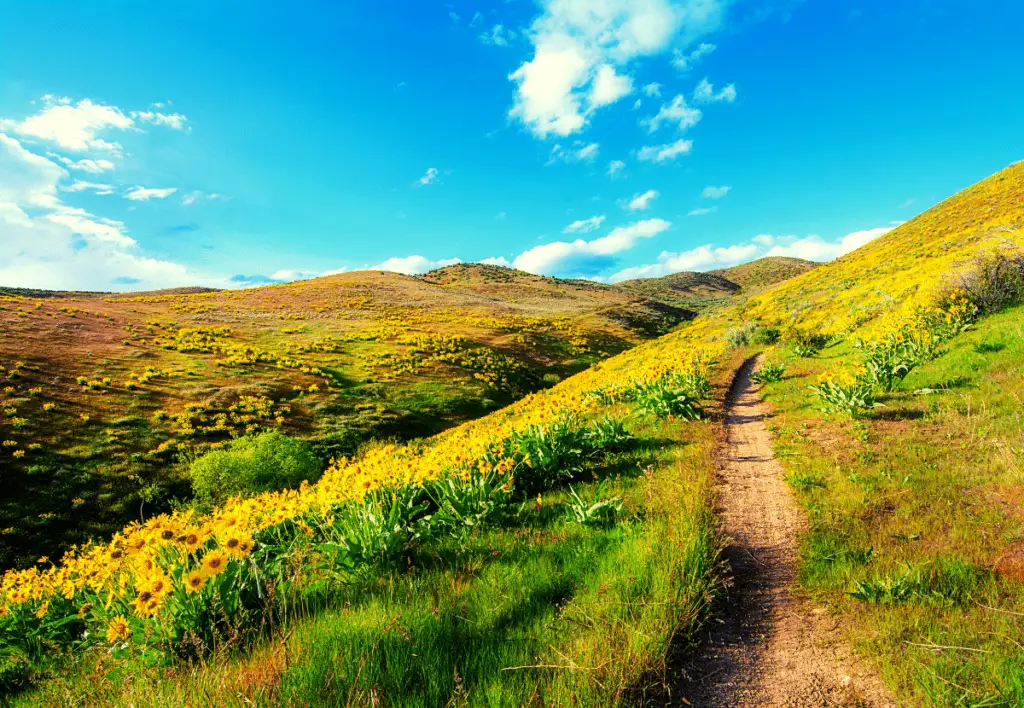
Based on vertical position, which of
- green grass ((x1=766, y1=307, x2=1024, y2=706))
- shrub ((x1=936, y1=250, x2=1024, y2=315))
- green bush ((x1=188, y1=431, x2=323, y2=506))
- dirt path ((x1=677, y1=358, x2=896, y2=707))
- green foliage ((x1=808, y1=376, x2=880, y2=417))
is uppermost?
shrub ((x1=936, y1=250, x2=1024, y2=315))

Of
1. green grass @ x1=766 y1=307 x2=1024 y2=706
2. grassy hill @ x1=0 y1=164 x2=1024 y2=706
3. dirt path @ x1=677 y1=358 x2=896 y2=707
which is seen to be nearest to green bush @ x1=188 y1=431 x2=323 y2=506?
grassy hill @ x1=0 y1=164 x2=1024 y2=706

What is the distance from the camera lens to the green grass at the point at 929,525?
2.85 metres

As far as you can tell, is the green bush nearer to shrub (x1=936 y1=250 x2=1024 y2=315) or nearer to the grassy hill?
the grassy hill

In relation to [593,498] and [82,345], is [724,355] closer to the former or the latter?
[593,498]

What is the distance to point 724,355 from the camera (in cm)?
2225

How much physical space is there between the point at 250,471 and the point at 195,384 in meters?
14.9

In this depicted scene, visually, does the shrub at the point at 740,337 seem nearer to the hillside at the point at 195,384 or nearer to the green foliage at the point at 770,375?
the green foliage at the point at 770,375

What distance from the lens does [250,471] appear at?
56.3 ft

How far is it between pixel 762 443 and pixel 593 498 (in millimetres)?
4811

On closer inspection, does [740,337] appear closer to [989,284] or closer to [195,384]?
[989,284]

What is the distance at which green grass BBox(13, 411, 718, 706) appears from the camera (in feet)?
8.46

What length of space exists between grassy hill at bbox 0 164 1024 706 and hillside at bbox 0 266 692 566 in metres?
15.7

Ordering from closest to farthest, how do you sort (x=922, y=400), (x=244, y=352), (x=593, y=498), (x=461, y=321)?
(x=593, y=498) → (x=922, y=400) → (x=244, y=352) → (x=461, y=321)

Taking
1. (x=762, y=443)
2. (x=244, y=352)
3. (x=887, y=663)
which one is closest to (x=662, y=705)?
(x=887, y=663)
